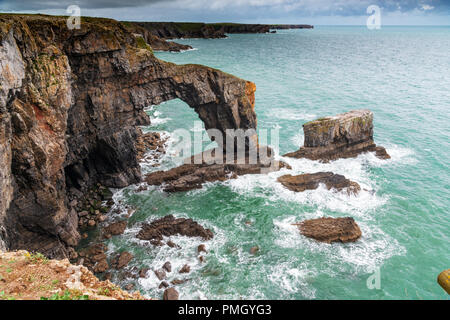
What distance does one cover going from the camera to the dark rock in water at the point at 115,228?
87.6ft

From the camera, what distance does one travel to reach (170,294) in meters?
20.8

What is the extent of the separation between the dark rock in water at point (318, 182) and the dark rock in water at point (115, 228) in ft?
57.8

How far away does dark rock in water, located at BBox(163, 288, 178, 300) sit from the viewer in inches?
814

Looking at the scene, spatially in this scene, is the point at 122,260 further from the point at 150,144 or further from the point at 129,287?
the point at 150,144

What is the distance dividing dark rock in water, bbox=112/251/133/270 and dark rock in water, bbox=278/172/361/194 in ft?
60.0

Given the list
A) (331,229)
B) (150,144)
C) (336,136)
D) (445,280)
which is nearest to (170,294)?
(331,229)

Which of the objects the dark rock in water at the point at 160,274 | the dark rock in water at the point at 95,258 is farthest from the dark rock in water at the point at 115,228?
the dark rock in water at the point at 160,274

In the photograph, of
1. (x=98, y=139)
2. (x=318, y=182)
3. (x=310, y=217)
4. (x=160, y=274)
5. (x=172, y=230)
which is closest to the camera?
(x=160, y=274)

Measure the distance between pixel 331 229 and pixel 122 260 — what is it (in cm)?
1785

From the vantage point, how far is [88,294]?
391 inches

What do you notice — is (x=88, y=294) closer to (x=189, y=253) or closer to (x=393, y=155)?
(x=189, y=253)

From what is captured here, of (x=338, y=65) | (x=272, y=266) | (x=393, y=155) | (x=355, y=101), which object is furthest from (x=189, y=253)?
(x=338, y=65)

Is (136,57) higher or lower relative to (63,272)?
higher

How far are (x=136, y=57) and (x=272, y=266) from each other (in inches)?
898
